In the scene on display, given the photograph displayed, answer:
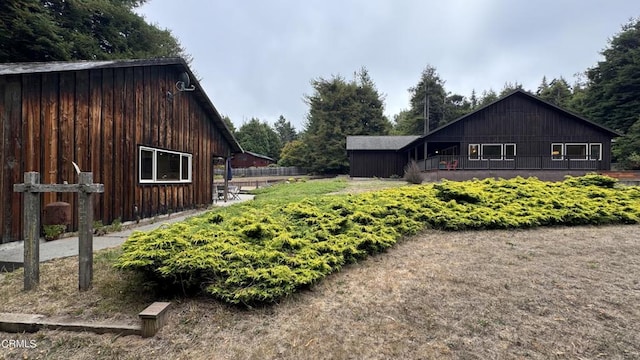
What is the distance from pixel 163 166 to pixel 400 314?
26.9ft

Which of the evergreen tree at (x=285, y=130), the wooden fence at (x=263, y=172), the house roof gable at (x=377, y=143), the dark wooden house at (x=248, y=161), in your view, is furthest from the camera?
the evergreen tree at (x=285, y=130)

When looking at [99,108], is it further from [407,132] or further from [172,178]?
[407,132]

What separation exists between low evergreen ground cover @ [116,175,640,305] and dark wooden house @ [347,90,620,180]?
10903 mm

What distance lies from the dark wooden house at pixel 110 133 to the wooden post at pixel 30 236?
2.48 metres

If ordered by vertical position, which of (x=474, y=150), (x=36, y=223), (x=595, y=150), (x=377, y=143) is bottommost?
(x=36, y=223)

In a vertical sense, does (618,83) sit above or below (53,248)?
above

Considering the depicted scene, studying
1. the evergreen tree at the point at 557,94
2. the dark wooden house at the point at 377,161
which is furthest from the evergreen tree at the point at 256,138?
the evergreen tree at the point at 557,94

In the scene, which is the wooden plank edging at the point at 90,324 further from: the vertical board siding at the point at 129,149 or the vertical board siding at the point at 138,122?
the vertical board siding at the point at 138,122

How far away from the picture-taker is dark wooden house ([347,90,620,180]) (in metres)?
18.6

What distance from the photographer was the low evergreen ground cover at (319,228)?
3010 millimetres

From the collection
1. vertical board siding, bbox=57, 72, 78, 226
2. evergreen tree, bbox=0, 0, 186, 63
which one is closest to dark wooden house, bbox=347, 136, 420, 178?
evergreen tree, bbox=0, 0, 186, 63

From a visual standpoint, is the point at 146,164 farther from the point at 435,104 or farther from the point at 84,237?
the point at 435,104

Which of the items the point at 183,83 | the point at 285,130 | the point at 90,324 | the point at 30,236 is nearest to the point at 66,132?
the point at 30,236

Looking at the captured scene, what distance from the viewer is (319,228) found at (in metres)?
4.49
